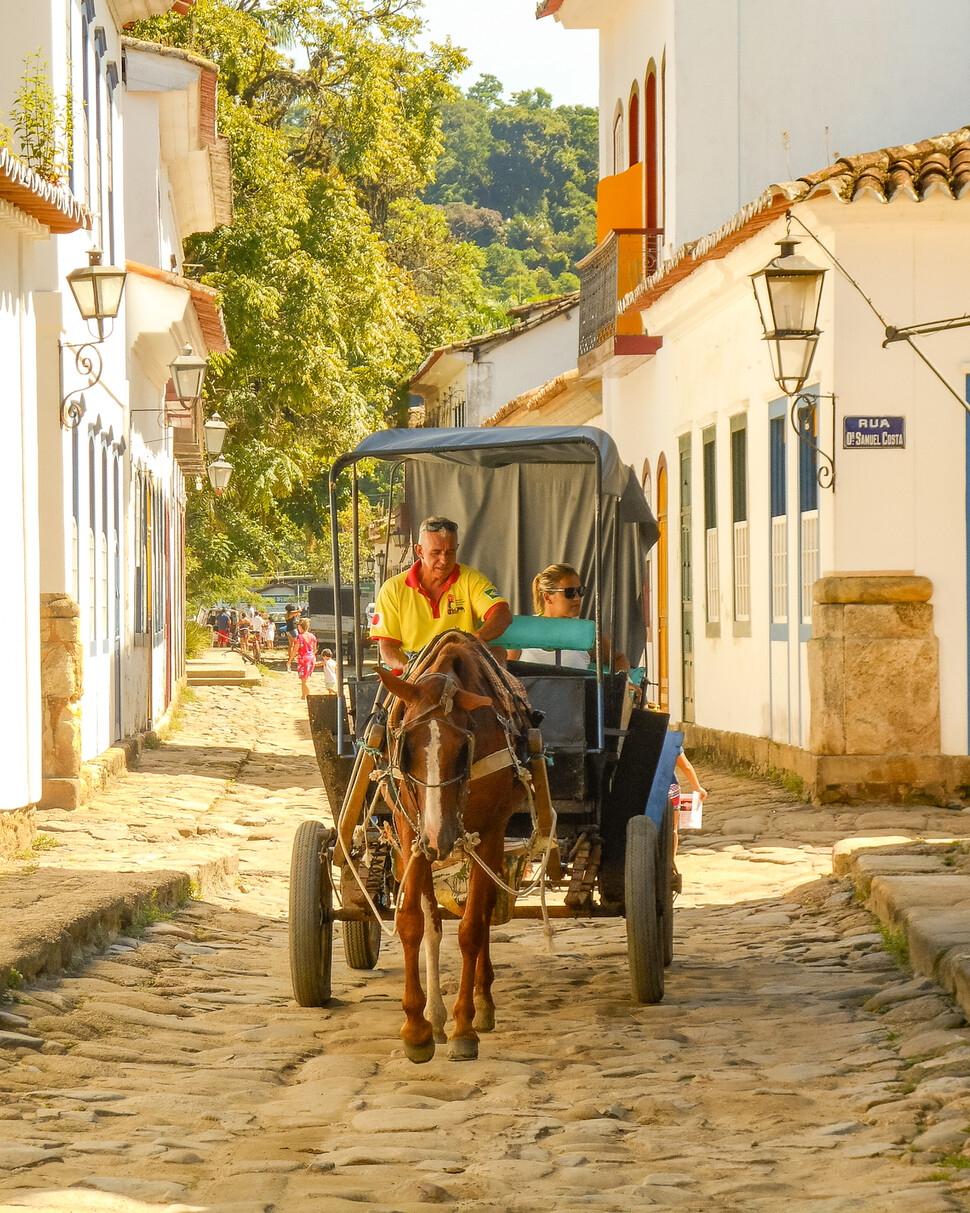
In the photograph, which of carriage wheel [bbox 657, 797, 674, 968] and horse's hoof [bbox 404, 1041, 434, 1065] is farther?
carriage wheel [bbox 657, 797, 674, 968]

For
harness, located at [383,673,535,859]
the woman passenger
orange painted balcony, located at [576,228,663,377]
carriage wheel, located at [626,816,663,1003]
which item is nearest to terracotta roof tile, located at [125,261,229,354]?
orange painted balcony, located at [576,228,663,377]

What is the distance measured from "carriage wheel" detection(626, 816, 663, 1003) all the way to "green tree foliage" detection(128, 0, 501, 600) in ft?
82.8

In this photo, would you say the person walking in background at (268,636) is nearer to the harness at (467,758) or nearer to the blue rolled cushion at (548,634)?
the blue rolled cushion at (548,634)

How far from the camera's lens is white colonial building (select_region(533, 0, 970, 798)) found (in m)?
14.0

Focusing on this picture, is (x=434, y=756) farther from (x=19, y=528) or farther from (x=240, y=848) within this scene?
(x=240, y=848)

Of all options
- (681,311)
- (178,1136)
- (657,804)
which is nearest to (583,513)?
(657,804)

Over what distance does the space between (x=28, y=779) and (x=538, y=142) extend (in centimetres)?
9062

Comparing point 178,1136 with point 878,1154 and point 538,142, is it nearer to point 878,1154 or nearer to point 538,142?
point 878,1154

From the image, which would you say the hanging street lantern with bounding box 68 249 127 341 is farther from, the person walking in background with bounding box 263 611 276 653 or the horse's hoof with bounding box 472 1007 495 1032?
the person walking in background with bounding box 263 611 276 653

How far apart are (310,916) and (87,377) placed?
899 centimetres

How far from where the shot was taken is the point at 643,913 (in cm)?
737

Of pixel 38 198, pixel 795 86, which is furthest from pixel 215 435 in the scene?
pixel 38 198

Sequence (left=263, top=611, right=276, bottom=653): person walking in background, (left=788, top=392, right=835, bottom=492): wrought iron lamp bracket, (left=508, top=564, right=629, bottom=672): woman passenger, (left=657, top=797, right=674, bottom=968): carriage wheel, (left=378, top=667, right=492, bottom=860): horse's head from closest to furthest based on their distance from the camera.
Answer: (left=378, top=667, right=492, bottom=860): horse's head < (left=657, top=797, right=674, bottom=968): carriage wheel < (left=508, top=564, right=629, bottom=672): woman passenger < (left=788, top=392, right=835, bottom=492): wrought iron lamp bracket < (left=263, top=611, right=276, bottom=653): person walking in background

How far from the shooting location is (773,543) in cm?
1634
